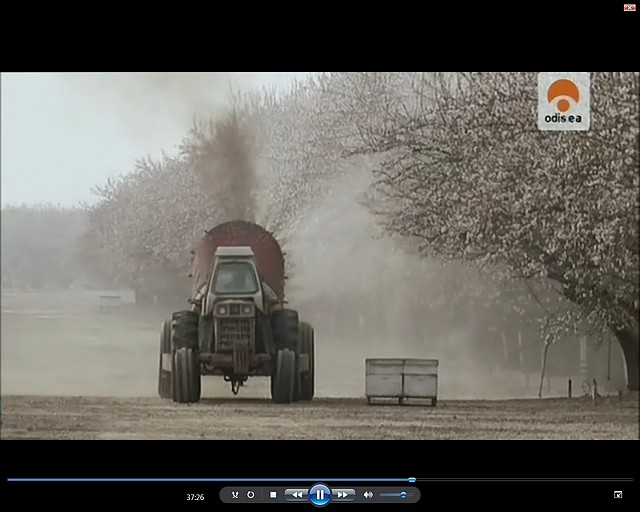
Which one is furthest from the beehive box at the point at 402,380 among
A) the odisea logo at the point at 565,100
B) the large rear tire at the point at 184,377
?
the odisea logo at the point at 565,100

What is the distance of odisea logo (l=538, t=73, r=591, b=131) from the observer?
2.92 meters

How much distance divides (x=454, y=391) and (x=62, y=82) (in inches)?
62.4

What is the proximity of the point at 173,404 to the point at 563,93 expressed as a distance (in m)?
1.56

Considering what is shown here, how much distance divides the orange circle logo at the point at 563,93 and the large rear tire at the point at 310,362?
104cm

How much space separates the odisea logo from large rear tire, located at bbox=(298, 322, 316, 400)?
1.00 meters

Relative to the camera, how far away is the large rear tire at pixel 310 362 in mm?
3029

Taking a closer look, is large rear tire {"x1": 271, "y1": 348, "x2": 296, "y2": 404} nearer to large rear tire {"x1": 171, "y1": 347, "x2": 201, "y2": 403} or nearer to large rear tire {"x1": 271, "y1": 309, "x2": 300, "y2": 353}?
large rear tire {"x1": 271, "y1": 309, "x2": 300, "y2": 353}
